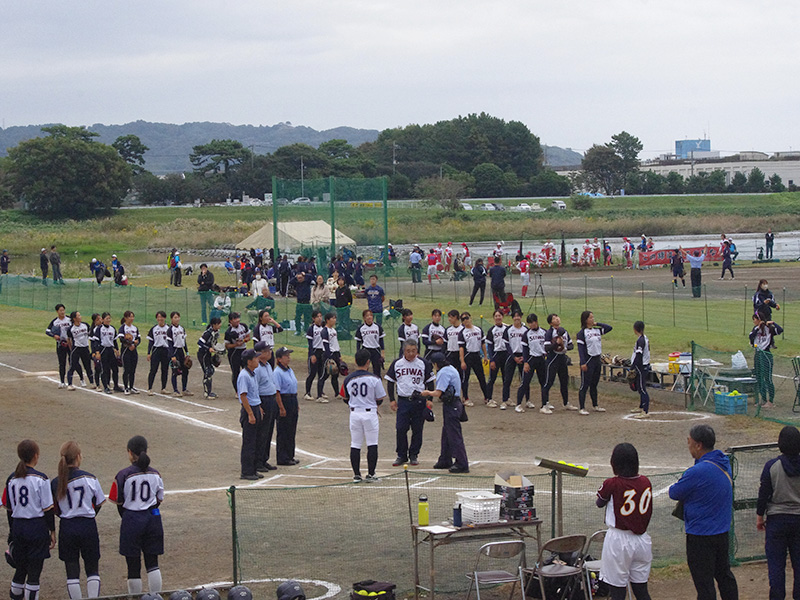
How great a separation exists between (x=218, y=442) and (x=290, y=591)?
26.1 ft

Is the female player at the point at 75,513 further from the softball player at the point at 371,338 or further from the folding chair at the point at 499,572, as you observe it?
the softball player at the point at 371,338

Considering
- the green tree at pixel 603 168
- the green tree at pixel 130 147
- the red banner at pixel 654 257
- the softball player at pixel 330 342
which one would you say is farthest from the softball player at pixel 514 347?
the green tree at pixel 130 147

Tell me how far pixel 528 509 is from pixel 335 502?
9.22 feet

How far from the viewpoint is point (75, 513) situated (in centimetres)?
855

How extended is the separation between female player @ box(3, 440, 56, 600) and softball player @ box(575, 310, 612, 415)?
10.8 m

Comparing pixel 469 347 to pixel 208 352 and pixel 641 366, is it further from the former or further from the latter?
pixel 208 352

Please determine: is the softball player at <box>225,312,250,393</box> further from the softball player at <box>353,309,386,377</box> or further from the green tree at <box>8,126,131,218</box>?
the green tree at <box>8,126,131,218</box>

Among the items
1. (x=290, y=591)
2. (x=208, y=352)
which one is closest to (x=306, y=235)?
(x=208, y=352)

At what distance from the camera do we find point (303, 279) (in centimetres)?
3106

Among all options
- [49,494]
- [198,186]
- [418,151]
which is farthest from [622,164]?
[49,494]

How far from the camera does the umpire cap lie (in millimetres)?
8289

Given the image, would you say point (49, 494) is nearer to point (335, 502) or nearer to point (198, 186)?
point (335, 502)

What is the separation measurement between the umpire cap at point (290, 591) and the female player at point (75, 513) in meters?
1.60

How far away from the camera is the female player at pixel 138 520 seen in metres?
8.66
